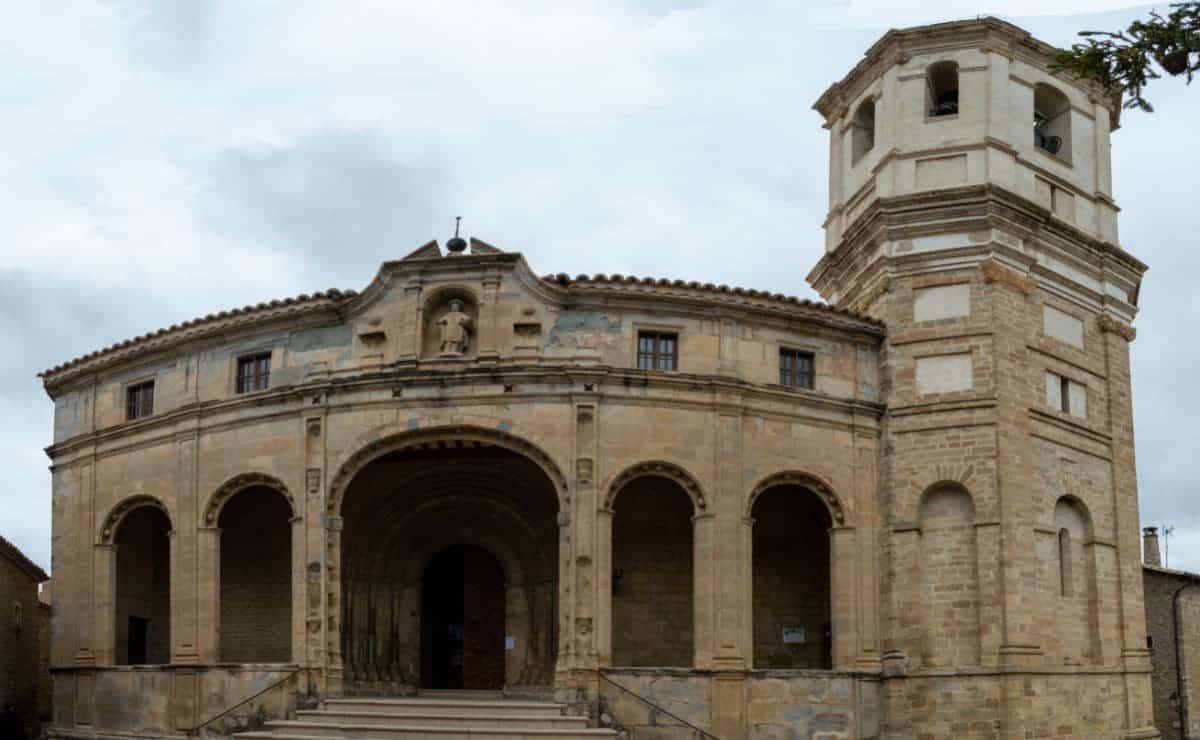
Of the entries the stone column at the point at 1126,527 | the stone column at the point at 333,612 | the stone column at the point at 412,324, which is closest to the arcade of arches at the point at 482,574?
the stone column at the point at 333,612

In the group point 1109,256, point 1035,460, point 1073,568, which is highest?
point 1109,256

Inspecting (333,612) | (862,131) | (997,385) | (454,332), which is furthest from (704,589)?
(862,131)

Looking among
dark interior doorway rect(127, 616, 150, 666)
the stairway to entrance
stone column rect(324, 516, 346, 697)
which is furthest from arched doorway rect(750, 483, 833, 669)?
dark interior doorway rect(127, 616, 150, 666)

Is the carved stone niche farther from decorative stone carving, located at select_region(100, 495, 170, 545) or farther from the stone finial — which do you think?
the stone finial

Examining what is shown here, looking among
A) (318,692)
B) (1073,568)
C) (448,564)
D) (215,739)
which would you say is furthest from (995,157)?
(215,739)

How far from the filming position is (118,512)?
31.2m

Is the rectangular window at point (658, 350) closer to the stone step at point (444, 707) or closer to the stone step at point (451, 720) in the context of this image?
the stone step at point (444, 707)

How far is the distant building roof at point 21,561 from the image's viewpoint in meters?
37.5

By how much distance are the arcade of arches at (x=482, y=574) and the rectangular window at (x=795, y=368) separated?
2.00 meters

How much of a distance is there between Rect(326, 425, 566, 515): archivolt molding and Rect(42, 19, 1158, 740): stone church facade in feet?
0.24

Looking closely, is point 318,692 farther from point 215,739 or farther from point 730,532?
point 730,532

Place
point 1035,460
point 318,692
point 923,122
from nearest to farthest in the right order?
point 318,692, point 1035,460, point 923,122

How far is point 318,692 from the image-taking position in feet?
89.6

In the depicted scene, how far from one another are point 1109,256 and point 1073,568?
22.3ft
